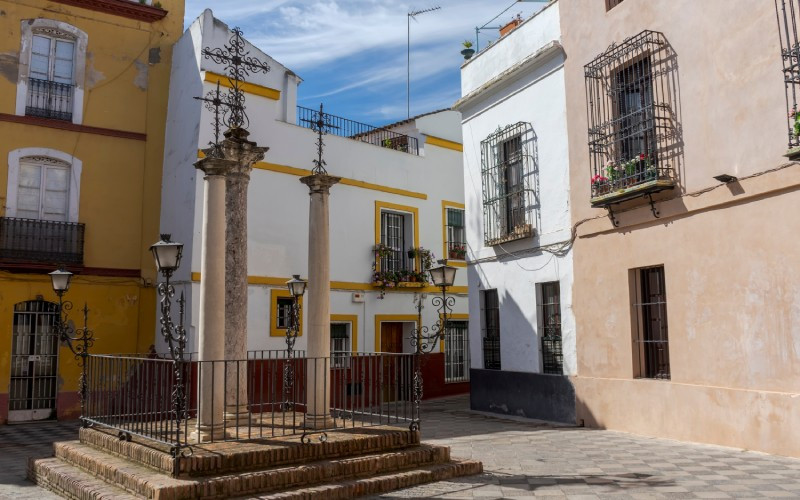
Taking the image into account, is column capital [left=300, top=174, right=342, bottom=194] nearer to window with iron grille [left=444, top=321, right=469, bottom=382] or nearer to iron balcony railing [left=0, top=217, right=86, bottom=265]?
iron balcony railing [left=0, top=217, right=86, bottom=265]

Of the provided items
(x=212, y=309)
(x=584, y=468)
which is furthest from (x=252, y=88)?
(x=584, y=468)

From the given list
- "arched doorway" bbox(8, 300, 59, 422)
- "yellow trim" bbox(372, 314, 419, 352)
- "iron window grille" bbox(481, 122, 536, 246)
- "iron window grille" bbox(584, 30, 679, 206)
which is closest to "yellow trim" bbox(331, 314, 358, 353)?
"yellow trim" bbox(372, 314, 419, 352)

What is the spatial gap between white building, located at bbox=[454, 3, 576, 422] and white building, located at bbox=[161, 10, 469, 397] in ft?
11.1

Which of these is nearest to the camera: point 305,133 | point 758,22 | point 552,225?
point 758,22

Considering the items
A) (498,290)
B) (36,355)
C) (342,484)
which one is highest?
(498,290)

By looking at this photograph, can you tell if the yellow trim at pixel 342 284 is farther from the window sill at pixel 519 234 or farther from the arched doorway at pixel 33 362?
the window sill at pixel 519 234

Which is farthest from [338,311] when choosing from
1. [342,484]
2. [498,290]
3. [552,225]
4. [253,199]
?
[342,484]

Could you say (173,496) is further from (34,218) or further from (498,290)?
(34,218)

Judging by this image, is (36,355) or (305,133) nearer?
(36,355)

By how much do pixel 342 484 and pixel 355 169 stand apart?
37.4ft

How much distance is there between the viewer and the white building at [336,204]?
15.0m

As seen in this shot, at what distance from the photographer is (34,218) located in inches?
575

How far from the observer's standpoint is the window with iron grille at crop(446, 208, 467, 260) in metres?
19.4

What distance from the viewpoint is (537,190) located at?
12984 millimetres
